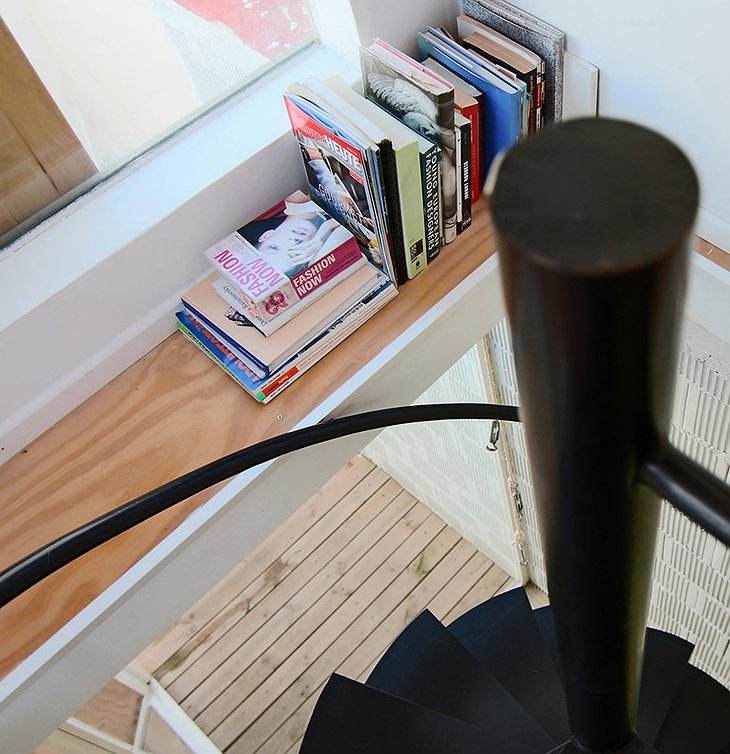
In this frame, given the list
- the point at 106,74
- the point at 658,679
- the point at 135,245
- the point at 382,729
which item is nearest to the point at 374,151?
the point at 135,245

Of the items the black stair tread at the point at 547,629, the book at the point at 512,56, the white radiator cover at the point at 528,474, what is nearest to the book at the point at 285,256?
the book at the point at 512,56

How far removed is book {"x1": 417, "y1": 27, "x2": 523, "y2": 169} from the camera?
67.4 inches

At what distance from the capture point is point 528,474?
2992 millimetres

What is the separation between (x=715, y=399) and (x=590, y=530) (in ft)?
5.18

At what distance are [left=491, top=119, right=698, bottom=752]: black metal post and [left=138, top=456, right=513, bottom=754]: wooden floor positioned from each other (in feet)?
10.1

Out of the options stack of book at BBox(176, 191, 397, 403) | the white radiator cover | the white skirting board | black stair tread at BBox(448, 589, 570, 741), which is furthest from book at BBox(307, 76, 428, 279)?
black stair tread at BBox(448, 589, 570, 741)

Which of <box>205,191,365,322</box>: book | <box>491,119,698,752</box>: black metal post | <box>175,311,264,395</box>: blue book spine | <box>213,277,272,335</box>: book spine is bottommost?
<box>175,311,264,395</box>: blue book spine

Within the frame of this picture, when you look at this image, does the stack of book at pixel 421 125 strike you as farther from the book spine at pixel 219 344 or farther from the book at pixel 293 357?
the book spine at pixel 219 344

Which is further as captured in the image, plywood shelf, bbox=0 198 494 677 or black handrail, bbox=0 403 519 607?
plywood shelf, bbox=0 198 494 677

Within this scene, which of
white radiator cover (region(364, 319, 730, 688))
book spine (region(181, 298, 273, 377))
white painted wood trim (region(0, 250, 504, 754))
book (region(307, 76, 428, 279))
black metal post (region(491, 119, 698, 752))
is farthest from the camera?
white radiator cover (region(364, 319, 730, 688))

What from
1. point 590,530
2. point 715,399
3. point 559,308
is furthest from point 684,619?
point 559,308

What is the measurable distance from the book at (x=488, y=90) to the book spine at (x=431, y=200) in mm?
204

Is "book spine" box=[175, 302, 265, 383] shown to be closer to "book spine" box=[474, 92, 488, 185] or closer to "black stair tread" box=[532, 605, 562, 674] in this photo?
"book spine" box=[474, 92, 488, 185]

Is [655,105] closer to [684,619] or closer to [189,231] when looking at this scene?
[189,231]
